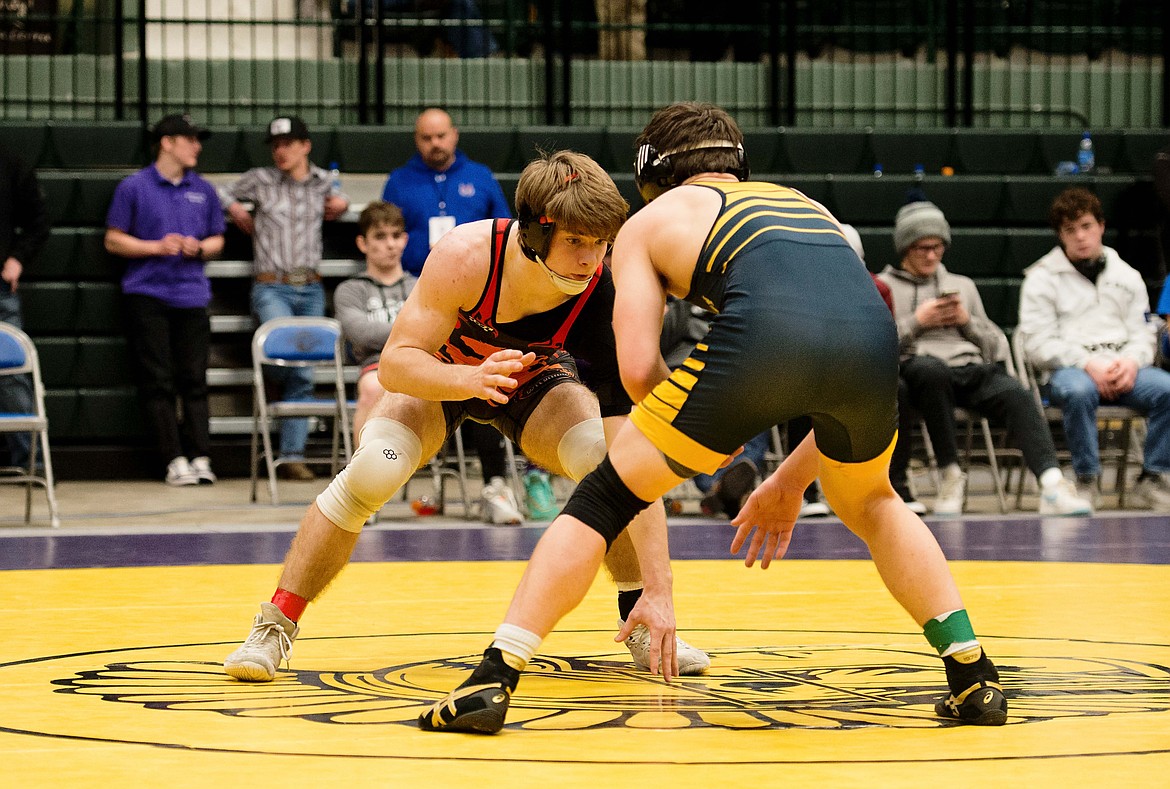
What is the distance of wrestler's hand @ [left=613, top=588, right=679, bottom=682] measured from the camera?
9.93ft

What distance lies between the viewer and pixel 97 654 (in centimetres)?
374

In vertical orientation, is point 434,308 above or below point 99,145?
below

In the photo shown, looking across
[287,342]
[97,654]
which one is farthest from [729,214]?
[287,342]

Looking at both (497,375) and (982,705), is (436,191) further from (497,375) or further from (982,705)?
(982,705)

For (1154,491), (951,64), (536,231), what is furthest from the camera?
(951,64)

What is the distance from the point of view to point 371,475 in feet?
11.5

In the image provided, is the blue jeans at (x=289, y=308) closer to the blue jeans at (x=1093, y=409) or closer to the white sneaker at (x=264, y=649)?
the blue jeans at (x=1093, y=409)

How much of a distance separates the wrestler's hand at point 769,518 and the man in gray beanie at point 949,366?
4.15 meters

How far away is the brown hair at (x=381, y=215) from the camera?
24.9ft

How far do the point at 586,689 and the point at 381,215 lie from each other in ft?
15.0

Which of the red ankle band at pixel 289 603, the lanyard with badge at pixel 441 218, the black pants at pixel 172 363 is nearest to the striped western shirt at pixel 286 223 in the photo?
the black pants at pixel 172 363

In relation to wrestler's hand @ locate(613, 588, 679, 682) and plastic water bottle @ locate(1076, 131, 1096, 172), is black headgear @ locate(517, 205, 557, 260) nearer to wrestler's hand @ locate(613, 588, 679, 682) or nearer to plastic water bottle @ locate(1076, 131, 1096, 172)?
wrestler's hand @ locate(613, 588, 679, 682)

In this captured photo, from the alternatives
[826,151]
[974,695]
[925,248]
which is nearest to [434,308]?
[974,695]

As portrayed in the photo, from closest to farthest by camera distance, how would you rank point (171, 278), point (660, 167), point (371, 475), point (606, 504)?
point (606, 504) < point (660, 167) < point (371, 475) < point (171, 278)
